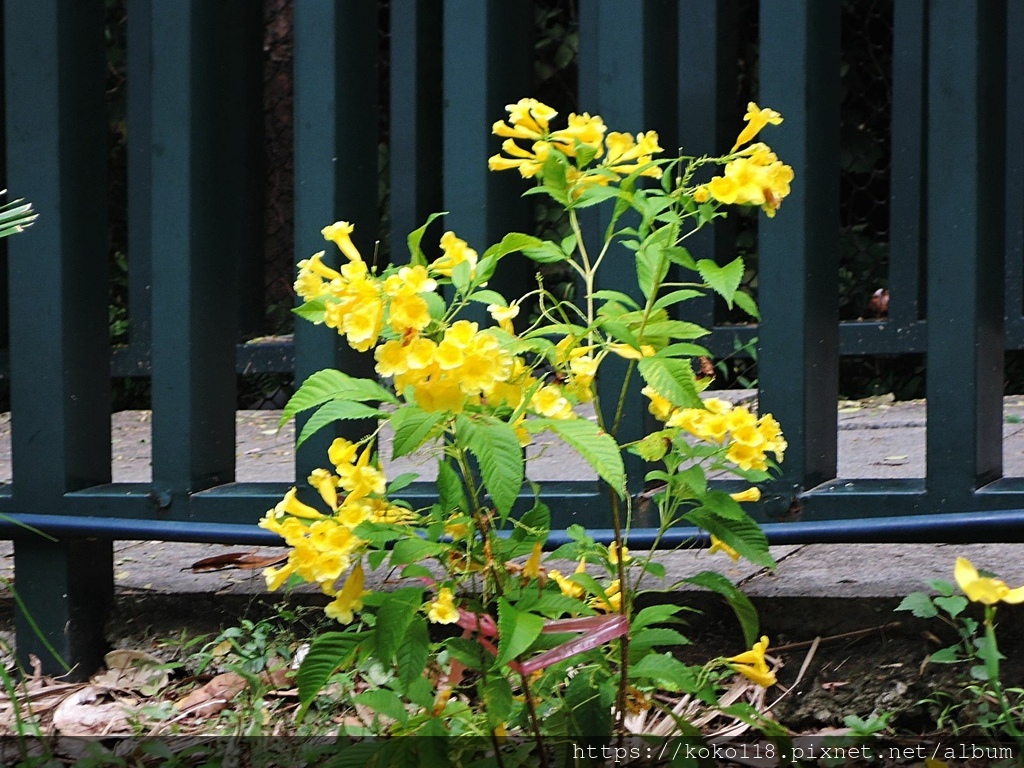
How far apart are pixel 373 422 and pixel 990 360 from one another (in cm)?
85

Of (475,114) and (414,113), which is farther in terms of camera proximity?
(414,113)

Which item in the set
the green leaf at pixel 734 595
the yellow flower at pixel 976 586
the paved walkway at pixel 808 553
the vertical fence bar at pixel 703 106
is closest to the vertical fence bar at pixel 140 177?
the paved walkway at pixel 808 553

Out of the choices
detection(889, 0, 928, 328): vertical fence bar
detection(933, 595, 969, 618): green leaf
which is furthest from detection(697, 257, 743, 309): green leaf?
detection(889, 0, 928, 328): vertical fence bar

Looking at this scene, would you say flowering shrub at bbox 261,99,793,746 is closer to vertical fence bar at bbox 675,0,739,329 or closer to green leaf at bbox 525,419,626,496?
green leaf at bbox 525,419,626,496

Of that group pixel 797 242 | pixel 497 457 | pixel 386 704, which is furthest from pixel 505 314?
pixel 797 242

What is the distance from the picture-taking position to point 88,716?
1.48 meters

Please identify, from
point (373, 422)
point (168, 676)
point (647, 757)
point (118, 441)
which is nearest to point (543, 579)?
point (647, 757)

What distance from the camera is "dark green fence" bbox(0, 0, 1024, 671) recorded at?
4.46 feet

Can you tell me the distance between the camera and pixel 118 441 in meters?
3.22

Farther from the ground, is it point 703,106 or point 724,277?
point 703,106

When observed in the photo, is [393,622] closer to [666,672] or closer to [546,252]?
[666,672]

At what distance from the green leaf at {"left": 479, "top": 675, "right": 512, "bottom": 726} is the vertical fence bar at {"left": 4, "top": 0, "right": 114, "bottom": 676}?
85cm

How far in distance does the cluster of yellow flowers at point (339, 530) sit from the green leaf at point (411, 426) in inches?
3.2

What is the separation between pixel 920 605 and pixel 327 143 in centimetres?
95
